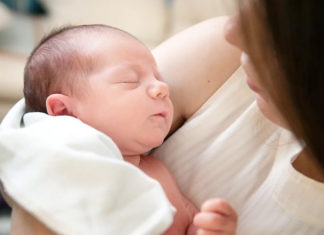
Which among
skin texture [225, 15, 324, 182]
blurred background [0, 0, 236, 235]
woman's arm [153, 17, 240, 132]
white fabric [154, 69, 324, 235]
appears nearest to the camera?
skin texture [225, 15, 324, 182]

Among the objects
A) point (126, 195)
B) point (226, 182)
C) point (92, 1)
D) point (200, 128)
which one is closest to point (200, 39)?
point (200, 128)

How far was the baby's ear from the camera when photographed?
790 millimetres

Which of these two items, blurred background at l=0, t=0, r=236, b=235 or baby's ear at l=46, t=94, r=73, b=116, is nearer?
baby's ear at l=46, t=94, r=73, b=116

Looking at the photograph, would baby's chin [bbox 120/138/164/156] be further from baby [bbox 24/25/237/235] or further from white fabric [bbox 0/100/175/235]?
white fabric [bbox 0/100/175/235]

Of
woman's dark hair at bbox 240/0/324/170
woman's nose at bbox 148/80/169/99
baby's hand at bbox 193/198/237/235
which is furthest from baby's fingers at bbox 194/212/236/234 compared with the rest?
woman's nose at bbox 148/80/169/99

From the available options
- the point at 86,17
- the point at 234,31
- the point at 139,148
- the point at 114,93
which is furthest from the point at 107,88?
the point at 86,17

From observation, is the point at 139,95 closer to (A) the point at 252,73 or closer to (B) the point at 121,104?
(B) the point at 121,104

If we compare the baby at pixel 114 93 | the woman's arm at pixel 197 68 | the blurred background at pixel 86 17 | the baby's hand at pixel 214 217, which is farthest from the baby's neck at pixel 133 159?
the blurred background at pixel 86 17

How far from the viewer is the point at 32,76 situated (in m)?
0.86

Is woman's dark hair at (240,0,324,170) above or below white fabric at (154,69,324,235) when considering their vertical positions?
above

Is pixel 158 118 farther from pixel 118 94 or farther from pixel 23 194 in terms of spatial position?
pixel 23 194

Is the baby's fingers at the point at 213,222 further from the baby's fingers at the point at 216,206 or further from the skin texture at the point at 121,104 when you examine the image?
the skin texture at the point at 121,104

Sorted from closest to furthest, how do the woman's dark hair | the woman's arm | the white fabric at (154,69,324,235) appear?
the woman's dark hair, the white fabric at (154,69,324,235), the woman's arm

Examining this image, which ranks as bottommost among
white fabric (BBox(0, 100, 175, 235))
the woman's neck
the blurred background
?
the blurred background
